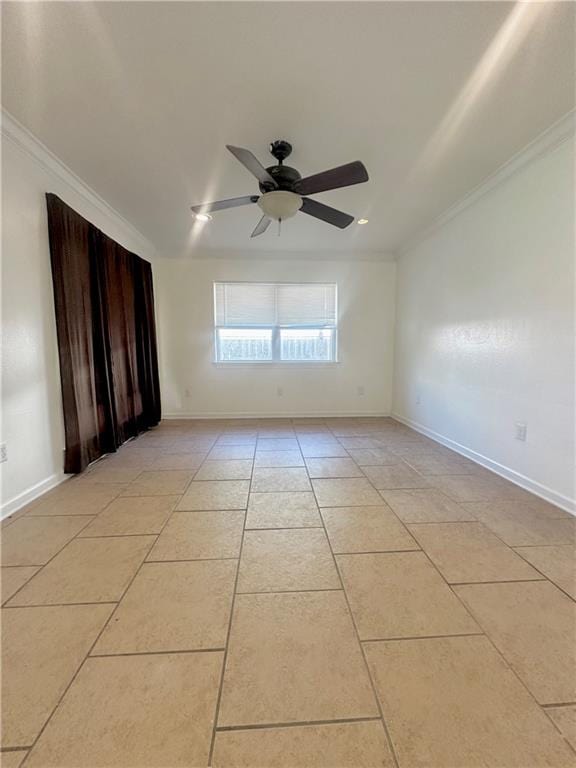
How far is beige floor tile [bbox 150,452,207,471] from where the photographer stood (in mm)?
2926

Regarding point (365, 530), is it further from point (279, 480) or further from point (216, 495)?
point (216, 495)

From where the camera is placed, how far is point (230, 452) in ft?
10.9

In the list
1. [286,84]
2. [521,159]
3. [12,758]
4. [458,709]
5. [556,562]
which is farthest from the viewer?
[521,159]

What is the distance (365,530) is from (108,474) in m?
2.23

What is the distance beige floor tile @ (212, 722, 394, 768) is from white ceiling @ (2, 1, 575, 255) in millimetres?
2645

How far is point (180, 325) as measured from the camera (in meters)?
4.79

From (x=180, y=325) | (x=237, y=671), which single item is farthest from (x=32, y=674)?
(x=180, y=325)

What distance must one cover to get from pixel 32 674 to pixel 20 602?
433mm

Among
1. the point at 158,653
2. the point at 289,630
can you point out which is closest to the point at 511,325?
the point at 289,630

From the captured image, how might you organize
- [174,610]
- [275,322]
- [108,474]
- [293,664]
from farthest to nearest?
1. [275,322]
2. [108,474]
3. [174,610]
4. [293,664]

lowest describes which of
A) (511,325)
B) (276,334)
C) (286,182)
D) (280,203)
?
(511,325)

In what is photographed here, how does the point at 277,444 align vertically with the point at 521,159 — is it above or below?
below

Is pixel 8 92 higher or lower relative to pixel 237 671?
higher

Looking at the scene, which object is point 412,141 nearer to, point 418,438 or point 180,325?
point 418,438
